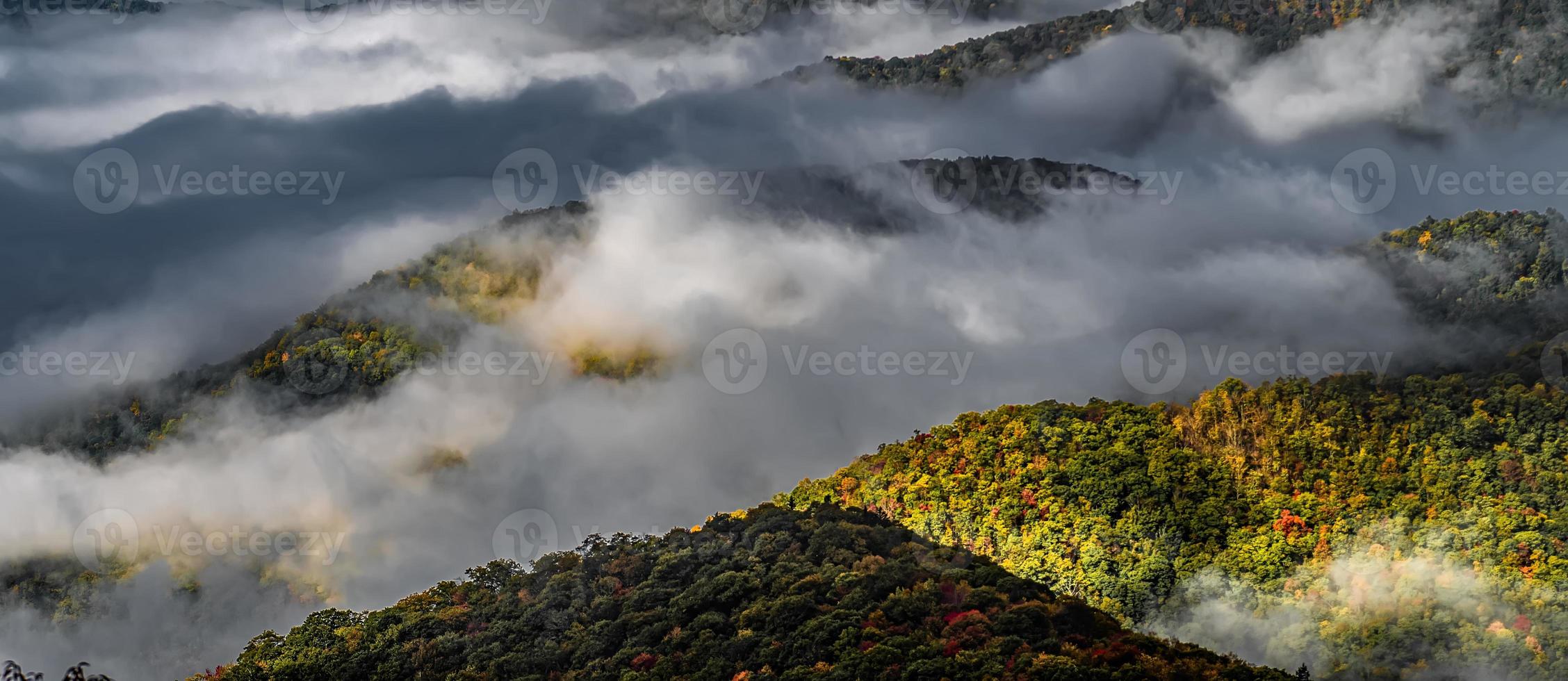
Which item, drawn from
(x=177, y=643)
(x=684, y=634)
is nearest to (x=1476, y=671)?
(x=684, y=634)
